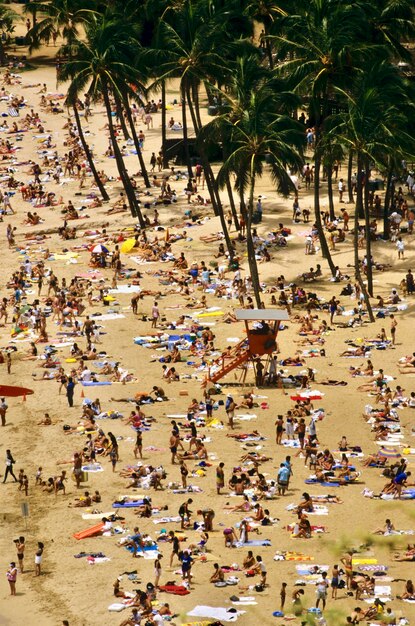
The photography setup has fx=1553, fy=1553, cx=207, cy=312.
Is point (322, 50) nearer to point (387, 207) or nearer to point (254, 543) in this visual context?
point (387, 207)

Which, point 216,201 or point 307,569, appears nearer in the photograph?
point 307,569

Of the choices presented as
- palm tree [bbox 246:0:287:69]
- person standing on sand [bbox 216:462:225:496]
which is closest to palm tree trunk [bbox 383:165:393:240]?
palm tree [bbox 246:0:287:69]

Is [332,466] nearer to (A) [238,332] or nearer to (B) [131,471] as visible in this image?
(B) [131,471]

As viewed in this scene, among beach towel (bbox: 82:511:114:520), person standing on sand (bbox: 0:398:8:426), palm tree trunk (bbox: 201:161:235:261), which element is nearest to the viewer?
beach towel (bbox: 82:511:114:520)

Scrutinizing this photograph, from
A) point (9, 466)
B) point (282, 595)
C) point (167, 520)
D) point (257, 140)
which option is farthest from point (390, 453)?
point (257, 140)

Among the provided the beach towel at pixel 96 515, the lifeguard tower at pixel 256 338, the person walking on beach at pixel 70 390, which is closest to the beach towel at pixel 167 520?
the beach towel at pixel 96 515

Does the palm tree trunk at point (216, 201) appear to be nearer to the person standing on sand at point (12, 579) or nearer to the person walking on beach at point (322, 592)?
the person standing on sand at point (12, 579)

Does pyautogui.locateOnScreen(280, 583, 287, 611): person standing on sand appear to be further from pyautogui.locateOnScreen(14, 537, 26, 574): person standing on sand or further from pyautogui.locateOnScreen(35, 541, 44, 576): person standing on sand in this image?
pyautogui.locateOnScreen(14, 537, 26, 574): person standing on sand
